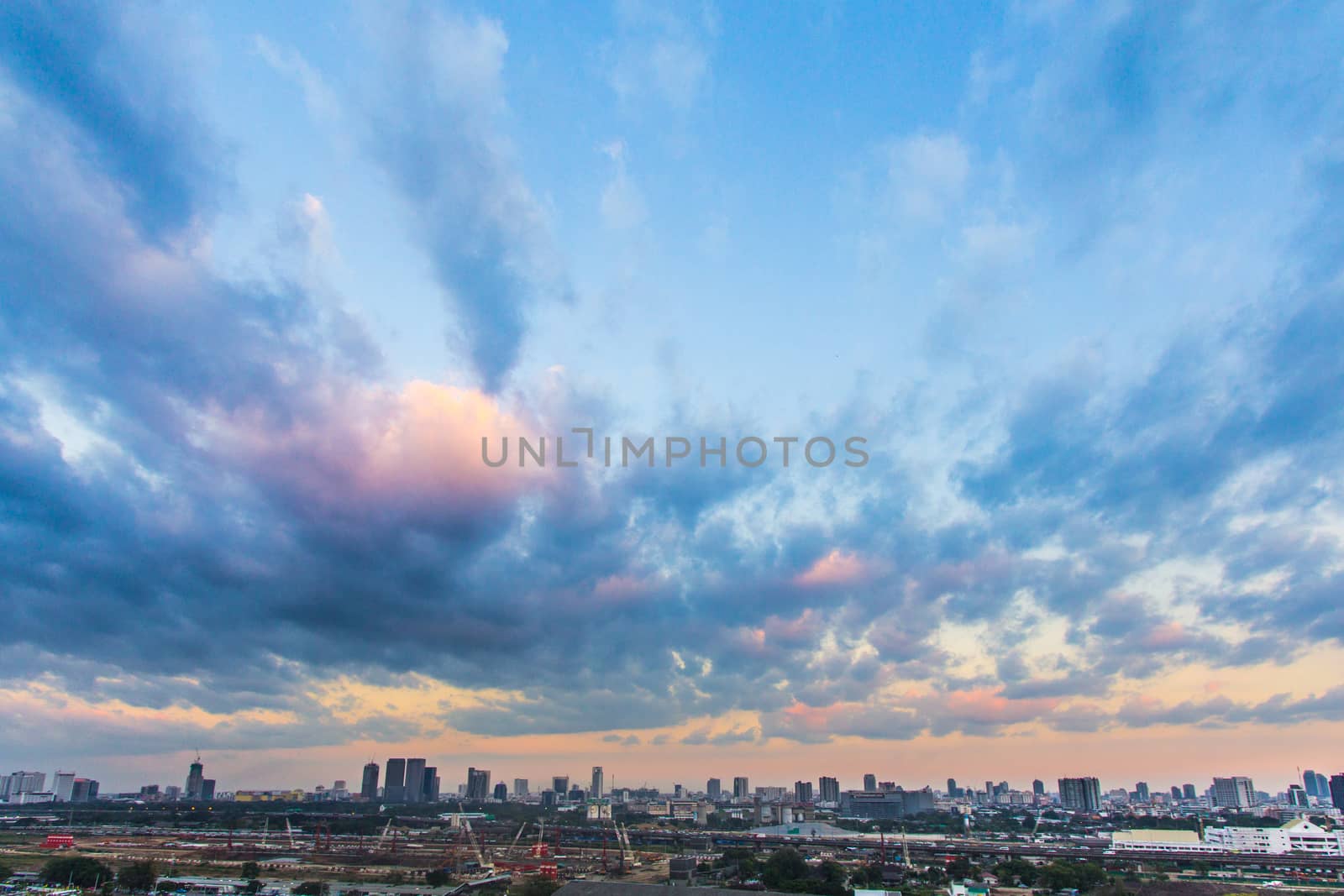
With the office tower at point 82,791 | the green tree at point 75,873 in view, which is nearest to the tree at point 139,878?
the green tree at point 75,873

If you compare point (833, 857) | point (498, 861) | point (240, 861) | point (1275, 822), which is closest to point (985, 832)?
point (1275, 822)

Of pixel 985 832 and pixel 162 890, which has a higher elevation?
pixel 162 890

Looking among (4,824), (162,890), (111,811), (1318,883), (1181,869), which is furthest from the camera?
(111,811)

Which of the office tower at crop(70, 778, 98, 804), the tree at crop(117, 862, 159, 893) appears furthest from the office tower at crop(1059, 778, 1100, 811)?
the office tower at crop(70, 778, 98, 804)

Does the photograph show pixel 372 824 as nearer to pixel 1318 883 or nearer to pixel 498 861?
pixel 498 861

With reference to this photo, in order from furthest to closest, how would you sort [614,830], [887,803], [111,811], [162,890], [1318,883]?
[887,803]
[111,811]
[614,830]
[1318,883]
[162,890]

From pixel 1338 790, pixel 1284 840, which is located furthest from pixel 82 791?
pixel 1338 790

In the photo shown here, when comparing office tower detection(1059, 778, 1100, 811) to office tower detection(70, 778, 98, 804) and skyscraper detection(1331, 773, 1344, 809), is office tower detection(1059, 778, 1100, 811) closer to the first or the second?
skyscraper detection(1331, 773, 1344, 809)
